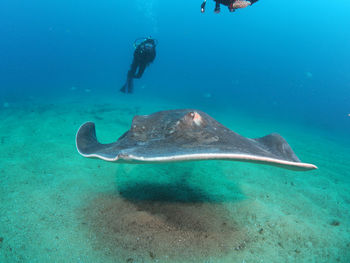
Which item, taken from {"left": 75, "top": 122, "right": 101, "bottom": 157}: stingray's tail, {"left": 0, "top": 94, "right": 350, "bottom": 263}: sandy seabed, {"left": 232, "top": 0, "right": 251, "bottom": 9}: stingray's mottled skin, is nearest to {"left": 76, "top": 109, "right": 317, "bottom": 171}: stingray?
{"left": 75, "top": 122, "right": 101, "bottom": 157}: stingray's tail

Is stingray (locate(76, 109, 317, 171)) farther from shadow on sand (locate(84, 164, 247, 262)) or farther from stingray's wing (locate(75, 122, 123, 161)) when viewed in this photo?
shadow on sand (locate(84, 164, 247, 262))

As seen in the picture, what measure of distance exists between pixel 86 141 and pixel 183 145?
1.70 m

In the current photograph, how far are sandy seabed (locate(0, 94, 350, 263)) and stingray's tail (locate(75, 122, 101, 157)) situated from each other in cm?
76

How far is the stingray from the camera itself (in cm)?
156

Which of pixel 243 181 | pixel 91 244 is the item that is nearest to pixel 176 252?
pixel 91 244

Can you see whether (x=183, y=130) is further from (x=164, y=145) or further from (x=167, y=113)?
(x=167, y=113)

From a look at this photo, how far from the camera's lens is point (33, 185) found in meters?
2.90

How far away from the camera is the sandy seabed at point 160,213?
1.93m

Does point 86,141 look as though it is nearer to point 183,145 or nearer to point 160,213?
point 160,213

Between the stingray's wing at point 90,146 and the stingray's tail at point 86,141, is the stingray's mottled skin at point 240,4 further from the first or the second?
the stingray's tail at point 86,141

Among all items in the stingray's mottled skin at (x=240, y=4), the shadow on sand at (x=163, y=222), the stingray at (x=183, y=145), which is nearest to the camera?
the stingray at (x=183, y=145)

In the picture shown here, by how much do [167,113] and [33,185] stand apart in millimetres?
2328

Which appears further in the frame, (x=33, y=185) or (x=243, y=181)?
(x=243, y=181)

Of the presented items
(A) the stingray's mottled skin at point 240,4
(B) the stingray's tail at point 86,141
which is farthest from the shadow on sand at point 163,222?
(A) the stingray's mottled skin at point 240,4
